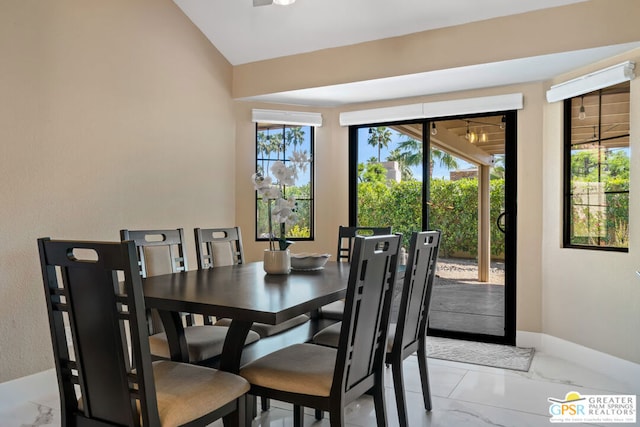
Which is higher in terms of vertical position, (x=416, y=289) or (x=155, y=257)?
(x=155, y=257)

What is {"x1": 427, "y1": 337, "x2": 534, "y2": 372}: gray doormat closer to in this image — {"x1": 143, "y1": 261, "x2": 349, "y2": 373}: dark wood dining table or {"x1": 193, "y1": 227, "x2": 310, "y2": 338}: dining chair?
{"x1": 193, "y1": 227, "x2": 310, "y2": 338}: dining chair

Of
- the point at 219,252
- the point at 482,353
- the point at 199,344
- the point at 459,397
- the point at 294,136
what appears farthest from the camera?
the point at 294,136

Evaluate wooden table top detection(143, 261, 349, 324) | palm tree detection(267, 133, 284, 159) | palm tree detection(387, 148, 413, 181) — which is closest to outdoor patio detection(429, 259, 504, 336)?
palm tree detection(387, 148, 413, 181)

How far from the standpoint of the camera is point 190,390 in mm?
1642

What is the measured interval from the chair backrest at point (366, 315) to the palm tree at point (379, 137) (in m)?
2.85

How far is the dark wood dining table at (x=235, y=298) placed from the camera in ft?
5.59

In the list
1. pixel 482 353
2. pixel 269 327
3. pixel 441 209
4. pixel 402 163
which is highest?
pixel 402 163

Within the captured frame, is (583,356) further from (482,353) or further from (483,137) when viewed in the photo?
(483,137)

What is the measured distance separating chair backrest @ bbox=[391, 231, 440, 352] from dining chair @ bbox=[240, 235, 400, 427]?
0.30 m

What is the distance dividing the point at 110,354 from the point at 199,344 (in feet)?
2.74

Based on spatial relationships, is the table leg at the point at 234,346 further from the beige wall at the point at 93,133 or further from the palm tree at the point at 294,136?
the palm tree at the point at 294,136

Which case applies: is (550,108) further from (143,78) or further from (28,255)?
(28,255)

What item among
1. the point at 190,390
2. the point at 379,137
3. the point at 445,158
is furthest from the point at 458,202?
the point at 190,390

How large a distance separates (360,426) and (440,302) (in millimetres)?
2276
